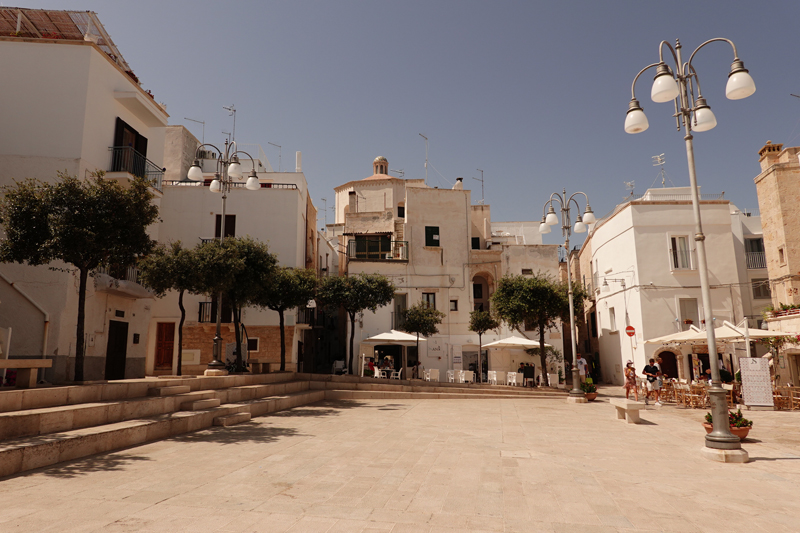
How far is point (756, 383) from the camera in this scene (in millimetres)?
15805

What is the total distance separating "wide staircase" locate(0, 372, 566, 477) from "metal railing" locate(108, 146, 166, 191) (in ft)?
23.8

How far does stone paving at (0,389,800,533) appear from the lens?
5098mm

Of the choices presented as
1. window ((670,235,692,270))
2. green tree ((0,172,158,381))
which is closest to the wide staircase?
green tree ((0,172,158,381))

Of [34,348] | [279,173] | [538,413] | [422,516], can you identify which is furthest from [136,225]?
[279,173]

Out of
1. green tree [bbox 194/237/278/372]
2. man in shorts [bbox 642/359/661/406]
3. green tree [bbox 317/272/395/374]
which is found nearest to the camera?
green tree [bbox 194/237/278/372]

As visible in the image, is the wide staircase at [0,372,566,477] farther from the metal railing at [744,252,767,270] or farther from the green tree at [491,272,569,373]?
the metal railing at [744,252,767,270]

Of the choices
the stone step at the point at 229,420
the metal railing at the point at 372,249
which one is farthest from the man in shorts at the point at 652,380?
the metal railing at the point at 372,249

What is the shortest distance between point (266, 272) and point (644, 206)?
20.8m

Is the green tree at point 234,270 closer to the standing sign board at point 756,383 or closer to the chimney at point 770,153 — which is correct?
the standing sign board at point 756,383

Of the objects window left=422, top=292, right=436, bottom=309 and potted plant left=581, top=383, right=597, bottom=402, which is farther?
window left=422, top=292, right=436, bottom=309

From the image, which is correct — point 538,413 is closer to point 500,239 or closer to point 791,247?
point 791,247

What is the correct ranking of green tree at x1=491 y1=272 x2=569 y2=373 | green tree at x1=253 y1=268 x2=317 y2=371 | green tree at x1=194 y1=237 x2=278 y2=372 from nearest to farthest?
green tree at x1=194 y1=237 x2=278 y2=372 < green tree at x1=253 y1=268 x2=317 y2=371 < green tree at x1=491 y1=272 x2=569 y2=373

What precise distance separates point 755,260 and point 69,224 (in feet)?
107

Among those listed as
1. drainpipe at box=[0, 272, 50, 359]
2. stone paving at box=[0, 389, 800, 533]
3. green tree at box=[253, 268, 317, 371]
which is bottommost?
stone paving at box=[0, 389, 800, 533]
